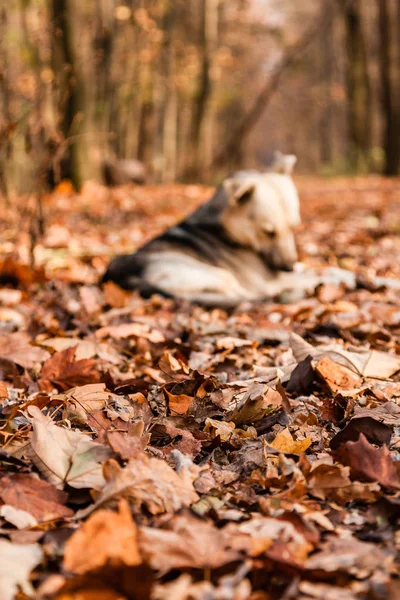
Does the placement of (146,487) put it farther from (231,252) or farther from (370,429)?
(231,252)

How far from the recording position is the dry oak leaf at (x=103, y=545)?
1.40m

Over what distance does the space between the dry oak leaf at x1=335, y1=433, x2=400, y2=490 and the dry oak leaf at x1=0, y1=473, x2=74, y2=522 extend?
0.76 meters

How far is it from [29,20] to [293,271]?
14.0 metres

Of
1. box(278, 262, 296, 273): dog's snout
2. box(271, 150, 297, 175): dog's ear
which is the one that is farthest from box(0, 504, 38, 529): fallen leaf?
box(271, 150, 297, 175): dog's ear

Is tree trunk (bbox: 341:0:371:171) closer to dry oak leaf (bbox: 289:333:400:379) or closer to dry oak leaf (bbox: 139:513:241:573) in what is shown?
dry oak leaf (bbox: 289:333:400:379)

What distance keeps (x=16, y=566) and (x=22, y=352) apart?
1.86m

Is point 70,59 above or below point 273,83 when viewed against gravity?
above

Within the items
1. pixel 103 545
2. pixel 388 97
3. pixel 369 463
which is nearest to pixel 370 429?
pixel 369 463

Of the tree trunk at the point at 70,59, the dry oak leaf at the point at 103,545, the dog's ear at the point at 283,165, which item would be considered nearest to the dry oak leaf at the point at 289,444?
the dry oak leaf at the point at 103,545

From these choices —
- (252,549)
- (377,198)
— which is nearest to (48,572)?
(252,549)

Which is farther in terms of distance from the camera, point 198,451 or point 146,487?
point 198,451

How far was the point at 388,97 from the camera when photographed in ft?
56.1

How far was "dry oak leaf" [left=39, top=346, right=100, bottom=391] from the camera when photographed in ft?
9.21

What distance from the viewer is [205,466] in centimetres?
202
